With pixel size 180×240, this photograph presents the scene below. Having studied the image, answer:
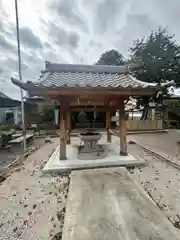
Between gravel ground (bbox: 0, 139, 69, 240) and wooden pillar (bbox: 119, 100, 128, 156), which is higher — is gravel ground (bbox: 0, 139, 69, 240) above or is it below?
below

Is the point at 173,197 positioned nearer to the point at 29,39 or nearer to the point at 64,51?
the point at 29,39

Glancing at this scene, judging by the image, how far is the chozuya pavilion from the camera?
4012 mm

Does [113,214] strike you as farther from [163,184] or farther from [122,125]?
[122,125]

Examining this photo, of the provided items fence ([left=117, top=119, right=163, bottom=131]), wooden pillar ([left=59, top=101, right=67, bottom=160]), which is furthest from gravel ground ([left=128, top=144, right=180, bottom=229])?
fence ([left=117, top=119, right=163, bottom=131])

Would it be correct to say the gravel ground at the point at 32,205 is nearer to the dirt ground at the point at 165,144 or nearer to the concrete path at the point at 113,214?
the concrete path at the point at 113,214

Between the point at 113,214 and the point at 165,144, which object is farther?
the point at 165,144

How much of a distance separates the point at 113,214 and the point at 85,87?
2.75 metres

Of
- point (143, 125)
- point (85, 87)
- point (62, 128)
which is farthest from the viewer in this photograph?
point (143, 125)

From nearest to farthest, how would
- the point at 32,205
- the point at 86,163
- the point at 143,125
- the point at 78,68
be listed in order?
the point at 32,205 → the point at 86,163 → the point at 78,68 → the point at 143,125

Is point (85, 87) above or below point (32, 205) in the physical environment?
above

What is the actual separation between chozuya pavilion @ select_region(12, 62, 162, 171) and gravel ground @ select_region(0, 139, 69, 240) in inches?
51.7

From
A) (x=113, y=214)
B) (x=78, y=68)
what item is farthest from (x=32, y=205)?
(x=78, y=68)

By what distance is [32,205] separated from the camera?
2.78 meters

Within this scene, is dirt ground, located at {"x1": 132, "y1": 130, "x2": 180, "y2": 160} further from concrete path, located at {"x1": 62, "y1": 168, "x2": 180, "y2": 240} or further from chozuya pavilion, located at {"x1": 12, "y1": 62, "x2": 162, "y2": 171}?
concrete path, located at {"x1": 62, "y1": 168, "x2": 180, "y2": 240}
